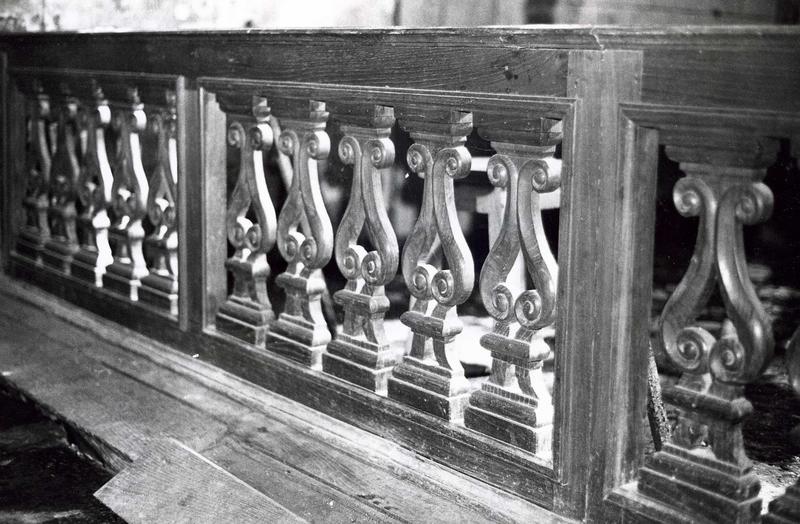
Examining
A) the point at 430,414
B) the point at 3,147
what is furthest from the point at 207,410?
the point at 3,147

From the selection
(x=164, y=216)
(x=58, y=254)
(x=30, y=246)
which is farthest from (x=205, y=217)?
(x=30, y=246)

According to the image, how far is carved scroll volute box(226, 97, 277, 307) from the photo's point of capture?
2660mm

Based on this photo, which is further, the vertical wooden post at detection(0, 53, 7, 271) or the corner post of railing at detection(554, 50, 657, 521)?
the vertical wooden post at detection(0, 53, 7, 271)

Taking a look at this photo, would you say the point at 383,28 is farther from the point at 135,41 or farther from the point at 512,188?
the point at 135,41

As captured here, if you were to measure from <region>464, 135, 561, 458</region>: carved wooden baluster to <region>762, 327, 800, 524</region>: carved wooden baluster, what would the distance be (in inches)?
19.0

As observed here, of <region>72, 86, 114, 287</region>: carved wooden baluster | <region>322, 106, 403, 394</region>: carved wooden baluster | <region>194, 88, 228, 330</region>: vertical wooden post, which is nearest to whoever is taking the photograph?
<region>322, 106, 403, 394</region>: carved wooden baluster

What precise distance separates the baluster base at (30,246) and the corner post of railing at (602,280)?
2.62 metres

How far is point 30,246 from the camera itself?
12.8 feet

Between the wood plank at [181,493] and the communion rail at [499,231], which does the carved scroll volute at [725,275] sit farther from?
the wood plank at [181,493]

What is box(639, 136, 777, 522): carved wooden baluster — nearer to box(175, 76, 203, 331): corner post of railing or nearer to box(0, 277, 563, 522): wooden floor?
box(0, 277, 563, 522): wooden floor

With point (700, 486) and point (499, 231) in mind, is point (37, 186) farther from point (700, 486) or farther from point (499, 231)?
point (700, 486)

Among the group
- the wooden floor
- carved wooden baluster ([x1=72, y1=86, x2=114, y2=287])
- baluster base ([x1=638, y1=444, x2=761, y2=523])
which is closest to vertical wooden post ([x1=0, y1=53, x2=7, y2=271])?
carved wooden baluster ([x1=72, y1=86, x2=114, y2=287])

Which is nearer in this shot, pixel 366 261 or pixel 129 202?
pixel 366 261

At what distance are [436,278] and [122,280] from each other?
1534mm
